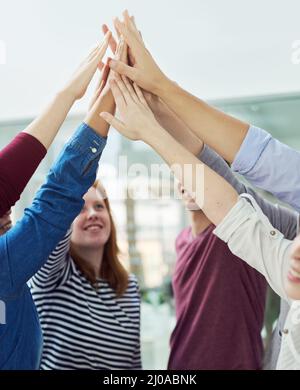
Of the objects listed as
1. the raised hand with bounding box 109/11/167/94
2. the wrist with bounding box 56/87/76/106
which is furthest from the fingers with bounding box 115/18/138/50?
the wrist with bounding box 56/87/76/106

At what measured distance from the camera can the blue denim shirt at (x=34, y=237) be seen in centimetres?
59

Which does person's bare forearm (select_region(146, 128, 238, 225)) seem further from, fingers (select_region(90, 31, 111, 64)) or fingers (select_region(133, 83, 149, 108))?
fingers (select_region(90, 31, 111, 64))

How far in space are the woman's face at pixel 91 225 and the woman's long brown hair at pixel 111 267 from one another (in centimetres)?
3

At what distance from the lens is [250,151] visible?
65cm

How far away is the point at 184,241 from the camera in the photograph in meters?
1.01

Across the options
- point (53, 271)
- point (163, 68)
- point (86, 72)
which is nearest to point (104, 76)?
point (86, 72)

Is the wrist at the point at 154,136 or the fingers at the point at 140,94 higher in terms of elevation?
the fingers at the point at 140,94

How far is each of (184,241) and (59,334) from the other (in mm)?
295

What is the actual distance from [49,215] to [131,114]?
0.19 metres

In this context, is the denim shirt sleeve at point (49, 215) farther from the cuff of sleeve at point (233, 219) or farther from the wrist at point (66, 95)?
the cuff of sleeve at point (233, 219)

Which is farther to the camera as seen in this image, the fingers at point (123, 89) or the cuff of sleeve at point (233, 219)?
the fingers at point (123, 89)

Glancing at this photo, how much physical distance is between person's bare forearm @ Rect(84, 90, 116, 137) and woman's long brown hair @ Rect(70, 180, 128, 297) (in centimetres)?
40

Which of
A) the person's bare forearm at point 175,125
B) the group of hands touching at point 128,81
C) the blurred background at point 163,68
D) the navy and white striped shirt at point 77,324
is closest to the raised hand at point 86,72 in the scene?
the group of hands touching at point 128,81

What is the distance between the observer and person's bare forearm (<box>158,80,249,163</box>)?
66cm
